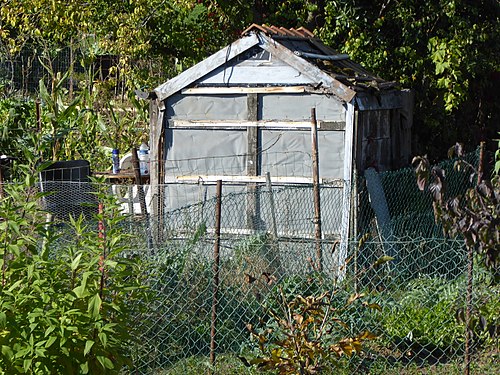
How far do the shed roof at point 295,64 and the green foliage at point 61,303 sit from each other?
17.3 ft

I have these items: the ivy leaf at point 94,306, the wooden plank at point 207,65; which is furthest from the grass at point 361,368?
the wooden plank at point 207,65

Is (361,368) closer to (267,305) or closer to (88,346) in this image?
(267,305)

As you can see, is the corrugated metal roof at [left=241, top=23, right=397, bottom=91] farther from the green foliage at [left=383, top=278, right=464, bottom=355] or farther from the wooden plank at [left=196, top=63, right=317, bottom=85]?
the green foliage at [left=383, top=278, right=464, bottom=355]

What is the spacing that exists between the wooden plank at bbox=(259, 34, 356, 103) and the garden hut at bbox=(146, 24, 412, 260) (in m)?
0.01

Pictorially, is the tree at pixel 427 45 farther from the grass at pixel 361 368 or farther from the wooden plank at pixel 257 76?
the grass at pixel 361 368

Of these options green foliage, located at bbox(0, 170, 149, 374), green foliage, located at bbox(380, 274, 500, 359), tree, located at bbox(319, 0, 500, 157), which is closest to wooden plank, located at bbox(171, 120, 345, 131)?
green foliage, located at bbox(380, 274, 500, 359)

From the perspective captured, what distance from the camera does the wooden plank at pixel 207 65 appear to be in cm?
1004

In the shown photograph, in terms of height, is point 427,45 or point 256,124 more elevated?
point 427,45

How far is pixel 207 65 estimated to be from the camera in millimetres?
10219

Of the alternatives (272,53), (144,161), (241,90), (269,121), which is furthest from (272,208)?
(144,161)

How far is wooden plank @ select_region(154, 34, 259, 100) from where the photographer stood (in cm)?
1004

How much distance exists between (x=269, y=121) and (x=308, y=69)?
0.81 meters

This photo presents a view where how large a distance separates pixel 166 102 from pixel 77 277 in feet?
19.9

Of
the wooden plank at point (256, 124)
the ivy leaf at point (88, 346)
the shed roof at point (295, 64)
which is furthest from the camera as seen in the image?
the wooden plank at point (256, 124)
